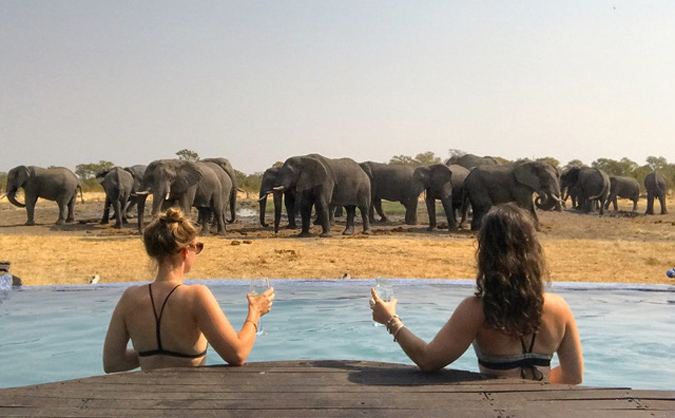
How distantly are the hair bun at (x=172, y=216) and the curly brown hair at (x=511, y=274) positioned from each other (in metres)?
1.40

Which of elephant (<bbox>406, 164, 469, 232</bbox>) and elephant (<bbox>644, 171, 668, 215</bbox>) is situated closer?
elephant (<bbox>406, 164, 469, 232</bbox>)

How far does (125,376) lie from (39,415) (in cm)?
53

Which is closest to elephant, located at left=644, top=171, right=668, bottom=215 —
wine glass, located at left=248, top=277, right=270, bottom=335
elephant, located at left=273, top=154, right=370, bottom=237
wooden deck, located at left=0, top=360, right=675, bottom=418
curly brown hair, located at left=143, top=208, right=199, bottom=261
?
elephant, located at left=273, top=154, right=370, bottom=237

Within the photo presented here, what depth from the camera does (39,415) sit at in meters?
2.64

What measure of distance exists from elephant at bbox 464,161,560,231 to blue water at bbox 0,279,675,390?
1033cm

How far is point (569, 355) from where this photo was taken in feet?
10.4

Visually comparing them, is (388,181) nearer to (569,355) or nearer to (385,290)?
(385,290)

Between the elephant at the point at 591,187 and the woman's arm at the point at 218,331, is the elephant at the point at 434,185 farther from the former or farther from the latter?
the woman's arm at the point at 218,331

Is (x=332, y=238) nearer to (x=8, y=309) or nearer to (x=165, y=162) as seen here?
(x=165, y=162)

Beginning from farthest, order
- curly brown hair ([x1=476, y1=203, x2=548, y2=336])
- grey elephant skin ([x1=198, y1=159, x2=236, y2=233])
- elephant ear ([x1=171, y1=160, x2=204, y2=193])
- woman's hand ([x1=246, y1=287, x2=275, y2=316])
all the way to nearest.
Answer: grey elephant skin ([x1=198, y1=159, x2=236, y2=233]) → elephant ear ([x1=171, y1=160, x2=204, y2=193]) → woman's hand ([x1=246, y1=287, x2=275, y2=316]) → curly brown hair ([x1=476, y1=203, x2=548, y2=336])

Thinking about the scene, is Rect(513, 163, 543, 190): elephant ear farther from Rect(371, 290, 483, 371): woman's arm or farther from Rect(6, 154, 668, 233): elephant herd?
Rect(371, 290, 483, 371): woman's arm

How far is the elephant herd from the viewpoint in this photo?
56.6 feet

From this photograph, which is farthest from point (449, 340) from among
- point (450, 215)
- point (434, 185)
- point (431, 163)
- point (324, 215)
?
point (431, 163)

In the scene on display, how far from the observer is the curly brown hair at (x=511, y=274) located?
296 cm
